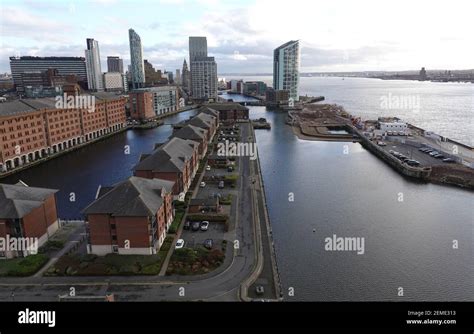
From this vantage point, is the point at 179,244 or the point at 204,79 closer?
the point at 179,244

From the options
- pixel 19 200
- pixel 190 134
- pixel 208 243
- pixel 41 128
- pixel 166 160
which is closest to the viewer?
pixel 19 200

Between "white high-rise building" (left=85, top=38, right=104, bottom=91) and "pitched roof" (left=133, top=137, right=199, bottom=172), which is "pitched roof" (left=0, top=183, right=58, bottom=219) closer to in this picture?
"pitched roof" (left=133, top=137, right=199, bottom=172)

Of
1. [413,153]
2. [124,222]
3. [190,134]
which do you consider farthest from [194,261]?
[413,153]

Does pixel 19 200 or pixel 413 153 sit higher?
pixel 19 200

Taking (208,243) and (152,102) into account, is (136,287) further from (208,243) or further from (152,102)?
(152,102)

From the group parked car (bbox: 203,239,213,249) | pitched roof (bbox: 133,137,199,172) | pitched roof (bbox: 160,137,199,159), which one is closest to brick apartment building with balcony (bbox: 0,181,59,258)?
pitched roof (bbox: 133,137,199,172)

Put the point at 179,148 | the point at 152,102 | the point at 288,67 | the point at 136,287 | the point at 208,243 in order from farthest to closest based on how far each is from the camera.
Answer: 1. the point at 288,67
2. the point at 152,102
3. the point at 179,148
4. the point at 208,243
5. the point at 136,287

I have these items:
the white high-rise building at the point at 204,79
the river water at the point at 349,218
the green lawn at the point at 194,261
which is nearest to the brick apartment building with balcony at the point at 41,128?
the river water at the point at 349,218

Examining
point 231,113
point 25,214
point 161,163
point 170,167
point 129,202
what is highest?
point 231,113
